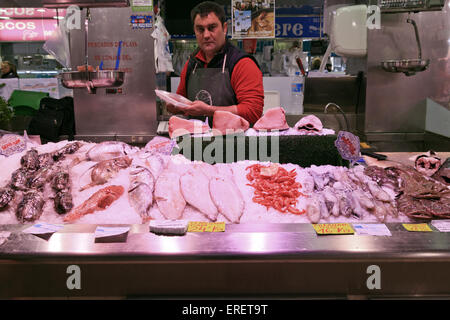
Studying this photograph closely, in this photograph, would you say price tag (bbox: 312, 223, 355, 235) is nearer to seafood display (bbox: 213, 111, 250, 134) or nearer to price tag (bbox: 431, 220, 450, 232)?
price tag (bbox: 431, 220, 450, 232)

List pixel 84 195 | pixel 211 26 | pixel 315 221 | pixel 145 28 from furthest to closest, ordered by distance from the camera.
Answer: pixel 145 28 → pixel 211 26 → pixel 84 195 → pixel 315 221

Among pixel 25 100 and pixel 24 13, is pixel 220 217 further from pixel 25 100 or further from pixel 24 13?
pixel 24 13

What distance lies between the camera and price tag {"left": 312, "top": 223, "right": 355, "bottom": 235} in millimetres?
→ 1376

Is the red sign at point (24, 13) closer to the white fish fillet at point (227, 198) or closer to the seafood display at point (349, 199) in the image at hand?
the white fish fillet at point (227, 198)

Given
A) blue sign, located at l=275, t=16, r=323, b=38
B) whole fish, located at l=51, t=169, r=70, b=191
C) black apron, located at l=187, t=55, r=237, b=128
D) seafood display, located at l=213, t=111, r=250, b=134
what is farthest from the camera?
blue sign, located at l=275, t=16, r=323, b=38

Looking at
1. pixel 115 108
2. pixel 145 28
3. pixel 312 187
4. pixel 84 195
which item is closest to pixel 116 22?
pixel 145 28

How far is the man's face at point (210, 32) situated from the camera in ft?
9.43

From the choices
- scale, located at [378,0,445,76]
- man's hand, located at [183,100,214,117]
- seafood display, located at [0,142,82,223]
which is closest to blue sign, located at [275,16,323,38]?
scale, located at [378,0,445,76]

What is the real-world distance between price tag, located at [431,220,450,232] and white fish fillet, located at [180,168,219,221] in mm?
834

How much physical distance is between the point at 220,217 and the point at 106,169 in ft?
2.02

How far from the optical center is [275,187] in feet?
5.68

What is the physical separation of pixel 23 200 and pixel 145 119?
3.02 m
